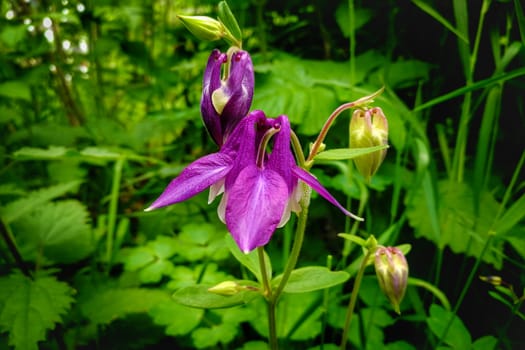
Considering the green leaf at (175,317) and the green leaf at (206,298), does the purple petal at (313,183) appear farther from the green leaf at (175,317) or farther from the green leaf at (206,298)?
the green leaf at (175,317)

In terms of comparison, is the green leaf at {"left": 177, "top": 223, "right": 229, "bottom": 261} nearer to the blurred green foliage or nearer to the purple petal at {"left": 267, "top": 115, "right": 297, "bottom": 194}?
the blurred green foliage

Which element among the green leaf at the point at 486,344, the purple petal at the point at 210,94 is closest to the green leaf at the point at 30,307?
the purple petal at the point at 210,94

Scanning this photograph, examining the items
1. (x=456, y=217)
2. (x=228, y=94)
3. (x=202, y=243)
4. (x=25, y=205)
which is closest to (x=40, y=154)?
(x=25, y=205)

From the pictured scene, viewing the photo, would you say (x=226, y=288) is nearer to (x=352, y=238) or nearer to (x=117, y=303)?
(x=352, y=238)

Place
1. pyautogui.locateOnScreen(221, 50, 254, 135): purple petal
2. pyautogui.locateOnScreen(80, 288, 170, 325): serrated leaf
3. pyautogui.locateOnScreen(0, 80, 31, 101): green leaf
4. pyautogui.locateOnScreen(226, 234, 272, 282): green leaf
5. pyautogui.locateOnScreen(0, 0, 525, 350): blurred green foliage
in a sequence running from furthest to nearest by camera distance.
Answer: pyautogui.locateOnScreen(0, 80, 31, 101): green leaf → pyautogui.locateOnScreen(80, 288, 170, 325): serrated leaf → pyautogui.locateOnScreen(0, 0, 525, 350): blurred green foliage → pyautogui.locateOnScreen(226, 234, 272, 282): green leaf → pyautogui.locateOnScreen(221, 50, 254, 135): purple petal

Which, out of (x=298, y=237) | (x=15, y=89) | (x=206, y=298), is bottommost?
(x=206, y=298)

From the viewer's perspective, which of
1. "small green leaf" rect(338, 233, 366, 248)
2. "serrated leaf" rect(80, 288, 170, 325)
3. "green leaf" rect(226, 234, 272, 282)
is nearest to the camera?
"small green leaf" rect(338, 233, 366, 248)

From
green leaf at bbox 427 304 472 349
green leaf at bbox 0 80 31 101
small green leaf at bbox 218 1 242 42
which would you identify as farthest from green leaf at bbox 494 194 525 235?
green leaf at bbox 0 80 31 101
